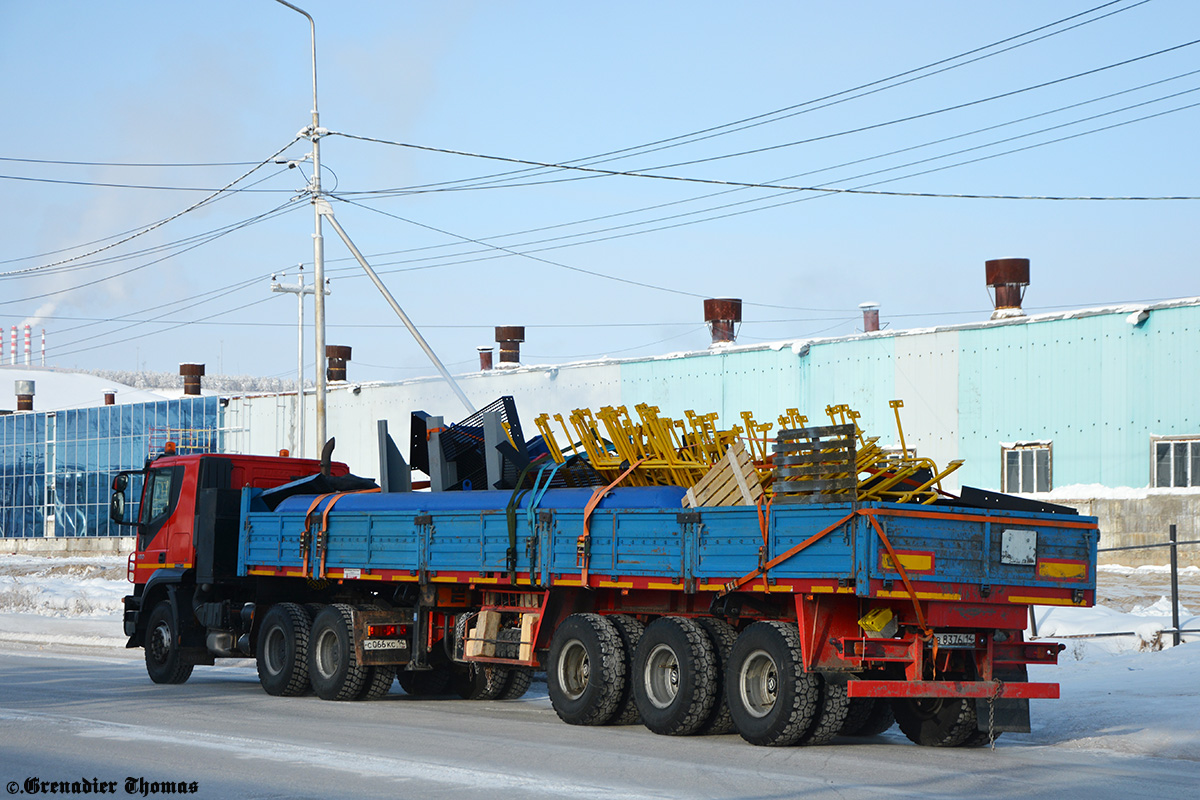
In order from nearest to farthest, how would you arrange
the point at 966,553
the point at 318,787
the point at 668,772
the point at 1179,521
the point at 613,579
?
the point at 318,787 → the point at 668,772 → the point at 966,553 → the point at 613,579 → the point at 1179,521

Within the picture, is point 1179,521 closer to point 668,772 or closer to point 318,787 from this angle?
point 668,772

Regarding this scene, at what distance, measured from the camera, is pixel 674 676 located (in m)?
12.0

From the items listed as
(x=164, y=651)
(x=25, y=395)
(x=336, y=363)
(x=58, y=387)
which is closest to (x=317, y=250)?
(x=164, y=651)

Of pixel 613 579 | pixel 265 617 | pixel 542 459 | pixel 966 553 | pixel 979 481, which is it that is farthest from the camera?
pixel 979 481

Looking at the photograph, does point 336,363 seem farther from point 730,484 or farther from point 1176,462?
point 730,484

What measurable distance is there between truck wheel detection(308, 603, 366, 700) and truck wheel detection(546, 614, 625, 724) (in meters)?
2.94

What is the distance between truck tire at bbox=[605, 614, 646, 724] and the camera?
12.5 m

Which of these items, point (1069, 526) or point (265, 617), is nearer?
point (1069, 526)

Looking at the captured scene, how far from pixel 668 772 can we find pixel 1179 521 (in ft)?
83.1

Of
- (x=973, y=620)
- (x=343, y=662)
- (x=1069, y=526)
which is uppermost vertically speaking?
(x=1069, y=526)

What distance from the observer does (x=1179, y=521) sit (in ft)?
103

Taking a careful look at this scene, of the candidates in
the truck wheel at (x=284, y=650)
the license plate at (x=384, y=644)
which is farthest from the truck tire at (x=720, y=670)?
the truck wheel at (x=284, y=650)

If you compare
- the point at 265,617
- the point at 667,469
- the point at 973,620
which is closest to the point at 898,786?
the point at 973,620

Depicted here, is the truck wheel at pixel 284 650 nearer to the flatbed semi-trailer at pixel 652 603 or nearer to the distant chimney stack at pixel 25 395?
the flatbed semi-trailer at pixel 652 603
